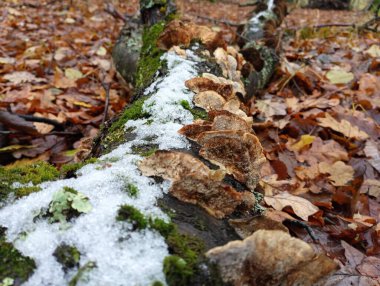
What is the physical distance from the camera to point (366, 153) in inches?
140

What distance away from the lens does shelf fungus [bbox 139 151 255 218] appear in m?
1.49

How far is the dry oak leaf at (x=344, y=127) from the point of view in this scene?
3762 millimetres

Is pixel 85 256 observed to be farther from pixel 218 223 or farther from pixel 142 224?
pixel 218 223

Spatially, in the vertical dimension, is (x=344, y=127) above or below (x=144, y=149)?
below

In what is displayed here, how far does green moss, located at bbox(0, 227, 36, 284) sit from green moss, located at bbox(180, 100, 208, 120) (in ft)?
4.35

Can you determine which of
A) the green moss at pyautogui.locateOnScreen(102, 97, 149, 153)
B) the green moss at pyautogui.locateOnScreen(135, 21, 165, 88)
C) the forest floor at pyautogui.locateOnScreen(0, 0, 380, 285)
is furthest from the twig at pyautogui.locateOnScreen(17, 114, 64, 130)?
the green moss at pyautogui.locateOnScreen(102, 97, 149, 153)

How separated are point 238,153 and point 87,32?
7.33 metres

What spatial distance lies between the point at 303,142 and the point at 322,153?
21 cm

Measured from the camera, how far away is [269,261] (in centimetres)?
119

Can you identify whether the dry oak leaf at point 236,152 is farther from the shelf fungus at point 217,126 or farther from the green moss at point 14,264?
the green moss at point 14,264

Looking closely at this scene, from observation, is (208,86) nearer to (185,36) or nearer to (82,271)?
(185,36)

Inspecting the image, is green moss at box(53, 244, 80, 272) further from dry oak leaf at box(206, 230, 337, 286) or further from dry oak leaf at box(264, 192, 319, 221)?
dry oak leaf at box(264, 192, 319, 221)

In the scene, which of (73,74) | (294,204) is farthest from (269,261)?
(73,74)

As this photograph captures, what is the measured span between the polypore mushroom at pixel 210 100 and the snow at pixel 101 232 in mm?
767
